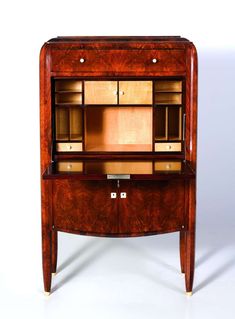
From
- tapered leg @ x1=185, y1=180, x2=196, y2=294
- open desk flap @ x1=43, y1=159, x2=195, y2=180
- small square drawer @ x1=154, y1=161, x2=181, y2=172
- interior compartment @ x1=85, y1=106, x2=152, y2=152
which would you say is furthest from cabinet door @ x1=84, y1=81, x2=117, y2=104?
tapered leg @ x1=185, y1=180, x2=196, y2=294

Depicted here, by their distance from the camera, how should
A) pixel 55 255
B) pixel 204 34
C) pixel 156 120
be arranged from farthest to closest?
pixel 204 34 → pixel 55 255 → pixel 156 120

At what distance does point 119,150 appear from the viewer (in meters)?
3.61

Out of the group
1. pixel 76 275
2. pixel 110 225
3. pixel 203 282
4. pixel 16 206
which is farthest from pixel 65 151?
pixel 16 206

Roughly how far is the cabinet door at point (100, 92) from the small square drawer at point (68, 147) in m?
0.22

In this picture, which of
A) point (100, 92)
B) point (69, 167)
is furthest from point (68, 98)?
point (69, 167)

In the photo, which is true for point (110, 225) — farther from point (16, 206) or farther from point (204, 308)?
point (16, 206)

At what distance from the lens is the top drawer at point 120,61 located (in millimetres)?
3400

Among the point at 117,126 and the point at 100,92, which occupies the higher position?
the point at 100,92

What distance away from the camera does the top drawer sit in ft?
11.2

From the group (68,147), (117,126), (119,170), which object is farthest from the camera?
(117,126)

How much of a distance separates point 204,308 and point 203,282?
12.7 inches

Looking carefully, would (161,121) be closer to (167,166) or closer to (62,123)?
(167,166)

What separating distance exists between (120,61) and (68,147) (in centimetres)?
51

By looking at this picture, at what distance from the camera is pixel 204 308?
11.0 feet
